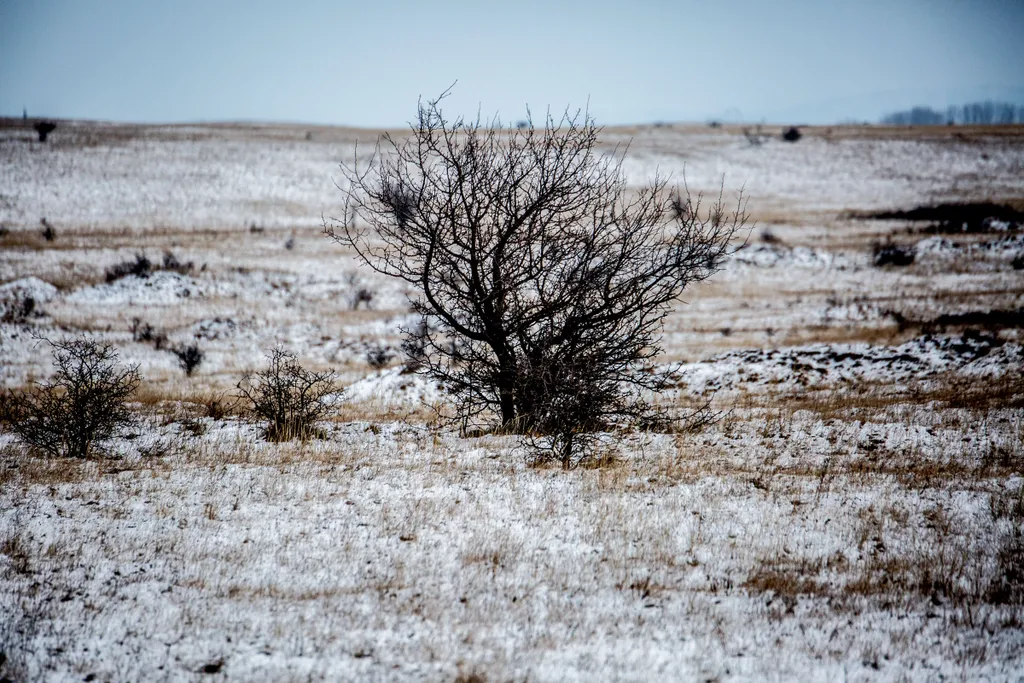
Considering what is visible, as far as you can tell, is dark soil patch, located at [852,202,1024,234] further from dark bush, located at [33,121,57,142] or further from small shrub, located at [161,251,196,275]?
dark bush, located at [33,121,57,142]

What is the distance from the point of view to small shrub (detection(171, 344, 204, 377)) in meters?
19.6

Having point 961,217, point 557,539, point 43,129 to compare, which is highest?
point 43,129

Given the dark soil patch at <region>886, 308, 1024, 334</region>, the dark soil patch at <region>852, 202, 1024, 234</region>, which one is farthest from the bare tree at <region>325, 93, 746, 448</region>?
the dark soil patch at <region>852, 202, 1024, 234</region>

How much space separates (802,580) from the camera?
537 centimetres

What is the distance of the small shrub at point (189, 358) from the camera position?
19603mm

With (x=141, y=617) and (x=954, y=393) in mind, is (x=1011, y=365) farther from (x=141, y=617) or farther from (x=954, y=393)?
(x=141, y=617)

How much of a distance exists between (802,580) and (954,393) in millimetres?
9046

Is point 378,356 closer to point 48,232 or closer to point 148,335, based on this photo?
point 148,335

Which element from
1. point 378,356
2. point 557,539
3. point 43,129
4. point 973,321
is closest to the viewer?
point 557,539

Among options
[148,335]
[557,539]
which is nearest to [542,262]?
[557,539]

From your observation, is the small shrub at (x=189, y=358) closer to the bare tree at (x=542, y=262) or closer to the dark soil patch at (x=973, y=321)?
the bare tree at (x=542, y=262)

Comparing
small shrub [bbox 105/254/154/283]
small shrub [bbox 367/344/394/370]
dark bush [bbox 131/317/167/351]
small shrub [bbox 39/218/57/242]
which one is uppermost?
small shrub [bbox 39/218/57/242]

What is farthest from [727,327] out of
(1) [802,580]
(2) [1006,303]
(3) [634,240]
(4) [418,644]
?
(4) [418,644]

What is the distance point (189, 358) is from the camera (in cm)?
2003
